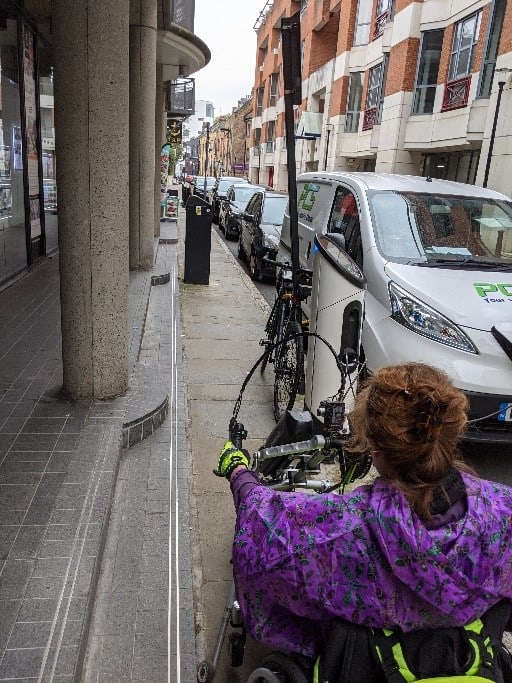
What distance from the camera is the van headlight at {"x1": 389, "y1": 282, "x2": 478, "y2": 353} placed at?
3.96m

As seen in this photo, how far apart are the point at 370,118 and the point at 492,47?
9.07m

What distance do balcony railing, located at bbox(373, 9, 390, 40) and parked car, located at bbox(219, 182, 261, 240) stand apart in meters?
10.6

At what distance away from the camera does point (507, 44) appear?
54.5 feet

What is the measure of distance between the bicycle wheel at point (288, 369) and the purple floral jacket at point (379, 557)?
2.71 meters

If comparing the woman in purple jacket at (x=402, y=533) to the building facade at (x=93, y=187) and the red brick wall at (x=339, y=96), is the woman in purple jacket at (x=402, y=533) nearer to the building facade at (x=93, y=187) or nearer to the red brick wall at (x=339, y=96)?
the building facade at (x=93, y=187)

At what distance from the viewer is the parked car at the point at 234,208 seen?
18.7m

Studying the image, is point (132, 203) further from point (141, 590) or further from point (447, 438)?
point (447, 438)

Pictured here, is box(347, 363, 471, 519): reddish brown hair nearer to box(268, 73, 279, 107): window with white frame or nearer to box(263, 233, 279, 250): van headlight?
box(263, 233, 279, 250): van headlight

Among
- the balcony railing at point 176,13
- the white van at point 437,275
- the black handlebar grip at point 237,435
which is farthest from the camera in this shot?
the balcony railing at point 176,13

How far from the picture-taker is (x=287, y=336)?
4418 mm

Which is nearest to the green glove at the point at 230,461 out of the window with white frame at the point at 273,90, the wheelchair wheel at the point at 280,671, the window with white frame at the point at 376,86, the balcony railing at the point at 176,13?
the wheelchair wheel at the point at 280,671

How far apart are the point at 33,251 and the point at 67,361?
5714mm

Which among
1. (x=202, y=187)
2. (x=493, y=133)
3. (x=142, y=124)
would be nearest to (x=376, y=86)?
(x=493, y=133)

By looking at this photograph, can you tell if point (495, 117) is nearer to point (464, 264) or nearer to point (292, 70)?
point (464, 264)
